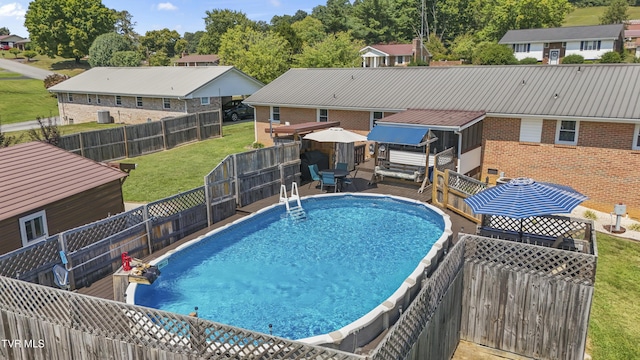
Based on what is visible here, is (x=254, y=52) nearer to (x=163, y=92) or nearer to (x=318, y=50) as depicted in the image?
(x=318, y=50)

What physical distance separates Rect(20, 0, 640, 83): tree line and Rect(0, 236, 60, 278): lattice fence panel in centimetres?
3854

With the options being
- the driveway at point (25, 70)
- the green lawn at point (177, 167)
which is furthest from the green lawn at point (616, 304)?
the driveway at point (25, 70)

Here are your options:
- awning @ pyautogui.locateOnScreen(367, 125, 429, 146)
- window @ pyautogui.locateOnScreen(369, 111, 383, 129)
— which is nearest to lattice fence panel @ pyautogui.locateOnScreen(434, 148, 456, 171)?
awning @ pyautogui.locateOnScreen(367, 125, 429, 146)

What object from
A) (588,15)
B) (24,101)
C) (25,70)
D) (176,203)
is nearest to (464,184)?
(176,203)

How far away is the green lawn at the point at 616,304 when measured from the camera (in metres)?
9.92

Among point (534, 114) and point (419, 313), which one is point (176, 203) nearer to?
point (419, 313)

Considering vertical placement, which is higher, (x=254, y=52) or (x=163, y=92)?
(x=254, y=52)

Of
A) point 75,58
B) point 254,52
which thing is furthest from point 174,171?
point 75,58

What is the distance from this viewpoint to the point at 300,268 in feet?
44.5

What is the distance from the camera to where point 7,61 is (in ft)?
289

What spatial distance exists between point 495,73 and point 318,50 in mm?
22739

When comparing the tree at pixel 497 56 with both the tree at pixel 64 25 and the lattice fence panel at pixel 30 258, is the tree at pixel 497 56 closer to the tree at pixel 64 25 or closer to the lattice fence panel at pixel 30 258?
the lattice fence panel at pixel 30 258

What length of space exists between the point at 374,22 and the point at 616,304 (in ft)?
275

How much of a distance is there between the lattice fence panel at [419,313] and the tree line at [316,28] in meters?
39.6
